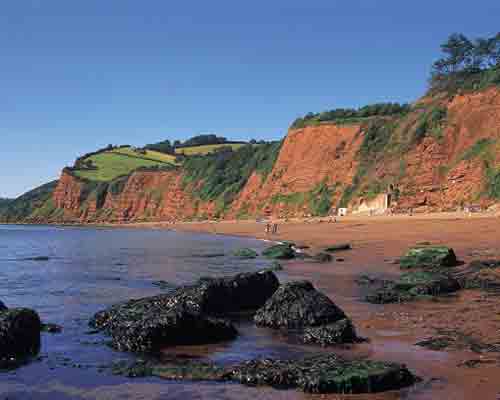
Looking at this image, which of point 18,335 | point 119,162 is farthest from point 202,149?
point 18,335

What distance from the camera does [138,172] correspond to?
339 ft

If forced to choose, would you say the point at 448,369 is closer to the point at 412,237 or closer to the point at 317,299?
the point at 317,299

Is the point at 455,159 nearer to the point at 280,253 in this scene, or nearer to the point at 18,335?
the point at 280,253

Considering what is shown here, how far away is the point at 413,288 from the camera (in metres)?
11.3

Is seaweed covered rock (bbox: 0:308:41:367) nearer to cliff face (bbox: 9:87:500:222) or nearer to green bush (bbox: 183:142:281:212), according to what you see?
cliff face (bbox: 9:87:500:222)

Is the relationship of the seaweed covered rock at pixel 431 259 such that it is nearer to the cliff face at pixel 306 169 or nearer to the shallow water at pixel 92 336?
the shallow water at pixel 92 336

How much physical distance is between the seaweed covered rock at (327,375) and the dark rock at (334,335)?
4.23ft

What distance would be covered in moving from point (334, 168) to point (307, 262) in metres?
40.5

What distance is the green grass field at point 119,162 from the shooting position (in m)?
120

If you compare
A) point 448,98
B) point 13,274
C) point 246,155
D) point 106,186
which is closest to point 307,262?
point 13,274

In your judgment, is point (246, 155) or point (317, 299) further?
point (246, 155)

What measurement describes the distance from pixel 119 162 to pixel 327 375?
127977 millimetres

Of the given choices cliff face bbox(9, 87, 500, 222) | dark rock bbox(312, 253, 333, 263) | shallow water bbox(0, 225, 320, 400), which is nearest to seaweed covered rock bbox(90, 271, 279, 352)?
shallow water bbox(0, 225, 320, 400)

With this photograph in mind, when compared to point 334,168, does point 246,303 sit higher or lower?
lower
